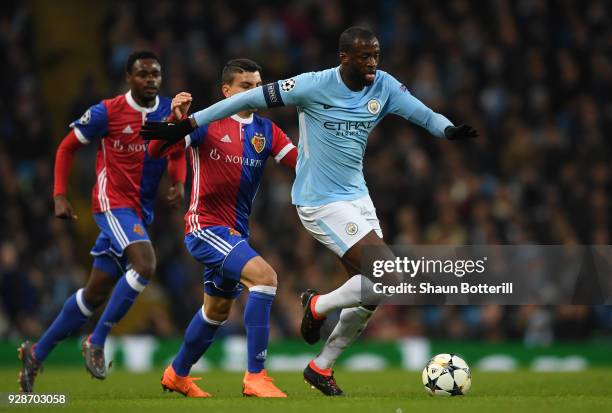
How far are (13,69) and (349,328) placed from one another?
10428mm

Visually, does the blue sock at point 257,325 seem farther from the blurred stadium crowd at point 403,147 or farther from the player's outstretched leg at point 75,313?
the blurred stadium crowd at point 403,147

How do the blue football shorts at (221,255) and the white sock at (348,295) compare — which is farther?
the blue football shorts at (221,255)

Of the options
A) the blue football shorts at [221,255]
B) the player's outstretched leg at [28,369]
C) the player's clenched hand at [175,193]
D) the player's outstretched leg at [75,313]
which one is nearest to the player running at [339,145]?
the blue football shorts at [221,255]

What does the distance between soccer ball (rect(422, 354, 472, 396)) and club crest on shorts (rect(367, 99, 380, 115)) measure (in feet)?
5.67

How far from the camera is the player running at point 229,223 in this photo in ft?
25.5

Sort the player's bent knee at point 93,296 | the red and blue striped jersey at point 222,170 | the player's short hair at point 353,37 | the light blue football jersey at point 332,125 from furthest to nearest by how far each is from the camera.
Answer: the player's bent knee at point 93,296
the red and blue striped jersey at point 222,170
the light blue football jersey at point 332,125
the player's short hair at point 353,37

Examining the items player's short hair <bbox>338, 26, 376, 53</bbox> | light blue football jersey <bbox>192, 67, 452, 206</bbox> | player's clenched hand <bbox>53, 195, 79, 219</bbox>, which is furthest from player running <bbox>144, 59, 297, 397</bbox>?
player's clenched hand <bbox>53, 195, 79, 219</bbox>

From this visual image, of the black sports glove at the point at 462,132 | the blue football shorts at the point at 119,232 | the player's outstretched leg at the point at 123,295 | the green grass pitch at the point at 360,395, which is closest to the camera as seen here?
the green grass pitch at the point at 360,395

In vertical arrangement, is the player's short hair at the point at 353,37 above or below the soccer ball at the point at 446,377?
above

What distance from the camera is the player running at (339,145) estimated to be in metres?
7.48

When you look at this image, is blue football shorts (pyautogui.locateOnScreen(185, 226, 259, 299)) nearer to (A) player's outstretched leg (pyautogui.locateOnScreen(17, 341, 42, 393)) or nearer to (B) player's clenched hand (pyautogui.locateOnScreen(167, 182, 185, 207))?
(B) player's clenched hand (pyautogui.locateOnScreen(167, 182, 185, 207))

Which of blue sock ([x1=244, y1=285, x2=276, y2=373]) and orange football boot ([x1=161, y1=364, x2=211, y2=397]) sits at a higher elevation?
blue sock ([x1=244, y1=285, x2=276, y2=373])

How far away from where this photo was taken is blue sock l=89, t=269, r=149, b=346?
8828 millimetres

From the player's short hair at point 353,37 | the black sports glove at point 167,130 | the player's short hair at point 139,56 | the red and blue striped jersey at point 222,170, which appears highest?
the player's short hair at point 353,37
